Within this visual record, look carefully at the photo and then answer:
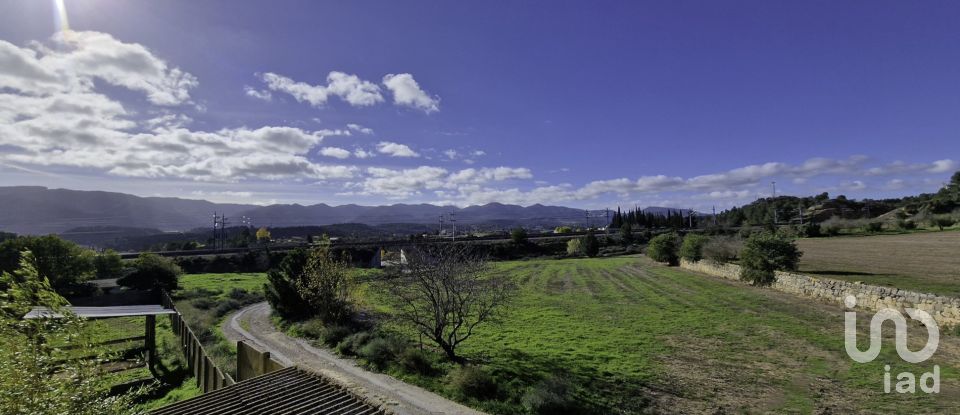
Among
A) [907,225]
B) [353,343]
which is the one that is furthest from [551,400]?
[907,225]

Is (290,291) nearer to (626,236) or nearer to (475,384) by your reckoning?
(475,384)

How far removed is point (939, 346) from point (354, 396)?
1035 inches

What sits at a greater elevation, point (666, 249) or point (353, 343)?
point (666, 249)

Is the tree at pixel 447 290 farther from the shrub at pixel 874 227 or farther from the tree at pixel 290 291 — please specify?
the shrub at pixel 874 227

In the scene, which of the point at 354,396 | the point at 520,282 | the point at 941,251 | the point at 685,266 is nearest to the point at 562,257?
the point at 685,266

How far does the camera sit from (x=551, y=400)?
15.3 meters

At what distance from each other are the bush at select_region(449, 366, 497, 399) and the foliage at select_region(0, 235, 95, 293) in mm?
47410

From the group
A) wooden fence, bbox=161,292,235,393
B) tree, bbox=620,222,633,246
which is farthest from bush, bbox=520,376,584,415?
tree, bbox=620,222,633,246

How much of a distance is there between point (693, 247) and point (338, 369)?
49.6 metres

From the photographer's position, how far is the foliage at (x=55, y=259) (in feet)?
140

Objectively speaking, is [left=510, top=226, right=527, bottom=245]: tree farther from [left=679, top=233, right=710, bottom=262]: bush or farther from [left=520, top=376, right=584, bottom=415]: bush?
[left=520, top=376, right=584, bottom=415]: bush

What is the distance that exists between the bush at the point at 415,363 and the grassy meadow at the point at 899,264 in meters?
28.9

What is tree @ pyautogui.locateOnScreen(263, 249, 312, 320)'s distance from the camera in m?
32.9

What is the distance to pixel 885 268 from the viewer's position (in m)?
37.0
